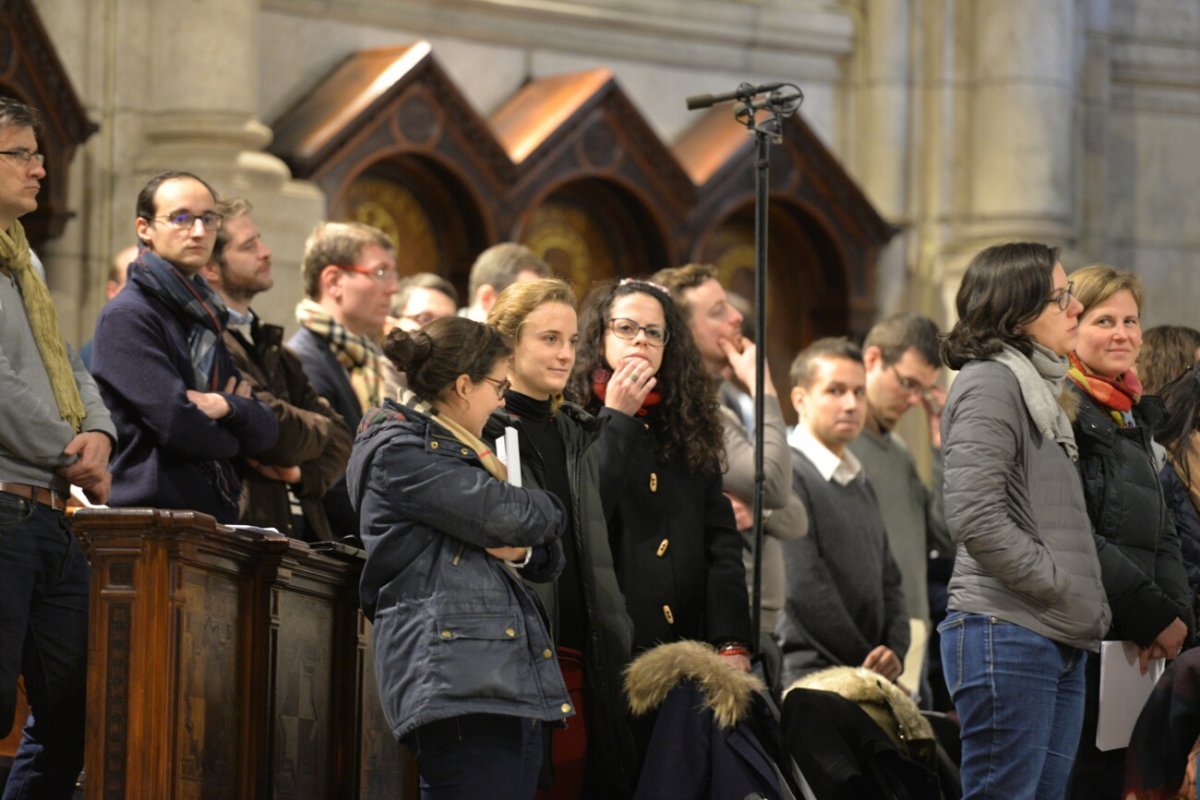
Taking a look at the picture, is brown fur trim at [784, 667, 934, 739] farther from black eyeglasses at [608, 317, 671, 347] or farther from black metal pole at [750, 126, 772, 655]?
black eyeglasses at [608, 317, 671, 347]

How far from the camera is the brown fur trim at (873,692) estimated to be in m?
6.37

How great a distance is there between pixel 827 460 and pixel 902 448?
0.98m

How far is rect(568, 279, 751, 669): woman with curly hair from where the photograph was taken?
5.66 meters

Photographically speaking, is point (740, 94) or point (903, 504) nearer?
point (740, 94)

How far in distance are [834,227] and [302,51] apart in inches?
125

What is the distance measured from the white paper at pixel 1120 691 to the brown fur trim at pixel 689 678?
1.00 m

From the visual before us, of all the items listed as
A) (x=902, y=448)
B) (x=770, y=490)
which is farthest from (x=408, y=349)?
(x=902, y=448)

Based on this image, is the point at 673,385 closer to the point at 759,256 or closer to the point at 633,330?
the point at 633,330

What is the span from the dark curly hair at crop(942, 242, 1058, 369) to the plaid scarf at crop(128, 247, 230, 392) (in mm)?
1998

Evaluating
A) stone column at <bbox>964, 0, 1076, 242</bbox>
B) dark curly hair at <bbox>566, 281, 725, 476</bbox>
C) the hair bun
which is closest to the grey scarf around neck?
dark curly hair at <bbox>566, 281, 725, 476</bbox>

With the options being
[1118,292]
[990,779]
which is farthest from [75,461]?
[1118,292]

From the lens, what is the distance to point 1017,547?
209 inches

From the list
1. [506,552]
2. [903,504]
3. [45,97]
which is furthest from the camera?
[45,97]

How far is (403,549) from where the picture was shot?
16.0 feet
